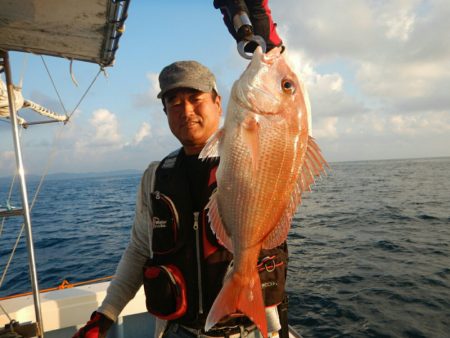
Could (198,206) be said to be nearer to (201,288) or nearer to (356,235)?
(201,288)

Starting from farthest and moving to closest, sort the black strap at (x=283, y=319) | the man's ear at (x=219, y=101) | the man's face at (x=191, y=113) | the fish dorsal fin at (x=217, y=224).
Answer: the man's ear at (x=219, y=101) → the black strap at (x=283, y=319) → the man's face at (x=191, y=113) → the fish dorsal fin at (x=217, y=224)

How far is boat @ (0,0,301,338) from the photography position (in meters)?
3.37

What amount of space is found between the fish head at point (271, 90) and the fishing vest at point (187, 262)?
84 centimetres

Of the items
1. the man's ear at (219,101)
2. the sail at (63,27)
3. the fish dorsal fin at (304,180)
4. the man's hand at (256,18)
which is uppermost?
the sail at (63,27)

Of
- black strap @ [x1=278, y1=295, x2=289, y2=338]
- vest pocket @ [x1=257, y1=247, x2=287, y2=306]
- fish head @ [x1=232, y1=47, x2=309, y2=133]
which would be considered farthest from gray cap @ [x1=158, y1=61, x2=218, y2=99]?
black strap @ [x1=278, y1=295, x2=289, y2=338]

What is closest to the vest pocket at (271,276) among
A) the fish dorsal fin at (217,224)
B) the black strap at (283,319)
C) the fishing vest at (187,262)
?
the fishing vest at (187,262)

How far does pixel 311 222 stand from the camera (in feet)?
61.8

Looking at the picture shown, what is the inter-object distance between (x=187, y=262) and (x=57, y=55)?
3.90 m

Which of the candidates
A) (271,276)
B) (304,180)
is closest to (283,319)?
(271,276)

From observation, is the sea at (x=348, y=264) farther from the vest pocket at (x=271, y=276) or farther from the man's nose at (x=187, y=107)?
the man's nose at (x=187, y=107)

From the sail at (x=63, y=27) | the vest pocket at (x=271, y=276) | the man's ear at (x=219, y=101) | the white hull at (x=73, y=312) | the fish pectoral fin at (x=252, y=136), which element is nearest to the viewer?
the fish pectoral fin at (x=252, y=136)

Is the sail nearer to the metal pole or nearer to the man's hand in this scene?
the metal pole

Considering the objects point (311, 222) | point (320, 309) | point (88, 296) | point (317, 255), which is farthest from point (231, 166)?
point (311, 222)

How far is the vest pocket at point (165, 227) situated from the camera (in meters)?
2.45
